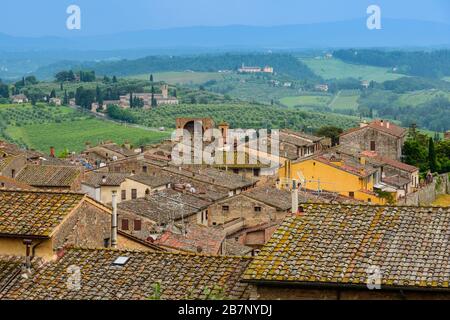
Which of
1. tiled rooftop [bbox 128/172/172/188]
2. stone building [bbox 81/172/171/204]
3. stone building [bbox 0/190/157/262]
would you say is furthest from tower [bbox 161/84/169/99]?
stone building [bbox 0/190/157/262]

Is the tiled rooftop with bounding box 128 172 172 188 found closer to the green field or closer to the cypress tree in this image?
the cypress tree

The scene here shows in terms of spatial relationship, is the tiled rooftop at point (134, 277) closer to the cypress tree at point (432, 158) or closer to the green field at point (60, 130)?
the cypress tree at point (432, 158)

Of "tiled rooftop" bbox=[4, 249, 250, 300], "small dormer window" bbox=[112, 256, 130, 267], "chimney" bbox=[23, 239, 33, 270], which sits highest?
"chimney" bbox=[23, 239, 33, 270]

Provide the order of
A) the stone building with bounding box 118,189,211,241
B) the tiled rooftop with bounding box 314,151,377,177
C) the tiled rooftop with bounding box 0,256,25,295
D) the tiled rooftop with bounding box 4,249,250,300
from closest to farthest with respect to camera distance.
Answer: the tiled rooftop with bounding box 4,249,250,300
the tiled rooftop with bounding box 0,256,25,295
the stone building with bounding box 118,189,211,241
the tiled rooftop with bounding box 314,151,377,177

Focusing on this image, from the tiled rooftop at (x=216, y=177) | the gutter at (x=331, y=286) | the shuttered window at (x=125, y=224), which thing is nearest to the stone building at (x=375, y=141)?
the tiled rooftop at (x=216, y=177)

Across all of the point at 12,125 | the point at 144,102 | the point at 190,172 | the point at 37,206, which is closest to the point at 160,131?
the point at 12,125

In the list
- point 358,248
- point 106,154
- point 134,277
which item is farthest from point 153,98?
point 358,248

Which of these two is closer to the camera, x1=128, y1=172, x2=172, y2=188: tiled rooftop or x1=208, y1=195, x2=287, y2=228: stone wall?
x1=208, y1=195, x2=287, y2=228: stone wall
